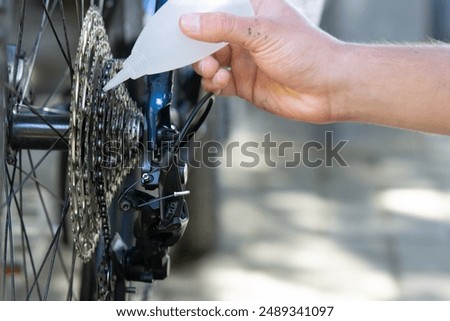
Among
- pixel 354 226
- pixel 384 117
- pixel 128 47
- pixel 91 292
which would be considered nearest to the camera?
pixel 384 117

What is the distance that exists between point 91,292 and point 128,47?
50 centimetres

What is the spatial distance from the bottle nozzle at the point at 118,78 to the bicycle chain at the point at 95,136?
0.6 inches

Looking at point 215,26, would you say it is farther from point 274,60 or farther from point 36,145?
point 36,145

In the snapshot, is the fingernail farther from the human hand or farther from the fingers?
the fingers

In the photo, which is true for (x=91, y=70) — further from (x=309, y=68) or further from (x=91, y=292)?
(x=91, y=292)

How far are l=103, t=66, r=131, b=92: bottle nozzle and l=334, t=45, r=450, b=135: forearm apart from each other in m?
0.23

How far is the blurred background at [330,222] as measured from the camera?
182 centimetres

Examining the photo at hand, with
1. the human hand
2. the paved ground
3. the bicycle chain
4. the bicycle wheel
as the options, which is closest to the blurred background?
the paved ground

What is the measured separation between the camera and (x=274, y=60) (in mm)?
900

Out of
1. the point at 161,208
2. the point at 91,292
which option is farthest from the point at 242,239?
the point at 161,208

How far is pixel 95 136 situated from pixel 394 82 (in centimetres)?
32

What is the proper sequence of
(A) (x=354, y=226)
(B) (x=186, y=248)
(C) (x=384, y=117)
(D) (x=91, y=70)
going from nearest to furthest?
(D) (x=91, y=70) < (C) (x=384, y=117) < (B) (x=186, y=248) < (A) (x=354, y=226)

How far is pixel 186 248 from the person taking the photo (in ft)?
6.31

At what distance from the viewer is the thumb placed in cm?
81
